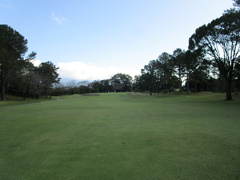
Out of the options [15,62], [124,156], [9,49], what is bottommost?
[124,156]

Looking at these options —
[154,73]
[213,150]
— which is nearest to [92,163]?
[213,150]

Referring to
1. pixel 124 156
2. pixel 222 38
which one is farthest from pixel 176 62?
pixel 124 156

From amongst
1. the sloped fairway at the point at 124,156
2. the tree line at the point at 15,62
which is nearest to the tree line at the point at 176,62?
the tree line at the point at 15,62

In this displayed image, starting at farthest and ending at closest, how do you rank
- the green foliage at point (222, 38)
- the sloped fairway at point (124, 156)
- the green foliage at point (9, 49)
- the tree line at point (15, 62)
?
the tree line at point (15, 62) < the green foliage at point (9, 49) < the green foliage at point (222, 38) < the sloped fairway at point (124, 156)

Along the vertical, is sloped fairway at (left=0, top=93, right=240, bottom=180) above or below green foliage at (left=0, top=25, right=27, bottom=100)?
below

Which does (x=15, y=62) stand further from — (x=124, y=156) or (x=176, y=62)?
(x=176, y=62)

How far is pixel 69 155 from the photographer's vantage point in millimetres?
3613

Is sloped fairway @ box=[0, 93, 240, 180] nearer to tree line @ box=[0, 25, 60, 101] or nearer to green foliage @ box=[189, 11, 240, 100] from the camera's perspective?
green foliage @ box=[189, 11, 240, 100]

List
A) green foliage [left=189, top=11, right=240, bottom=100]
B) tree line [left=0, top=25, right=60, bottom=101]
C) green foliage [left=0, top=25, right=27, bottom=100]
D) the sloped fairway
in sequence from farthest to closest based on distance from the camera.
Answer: tree line [left=0, top=25, right=60, bottom=101], green foliage [left=0, top=25, right=27, bottom=100], green foliage [left=189, top=11, right=240, bottom=100], the sloped fairway

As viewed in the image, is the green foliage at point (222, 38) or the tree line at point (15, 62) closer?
the green foliage at point (222, 38)

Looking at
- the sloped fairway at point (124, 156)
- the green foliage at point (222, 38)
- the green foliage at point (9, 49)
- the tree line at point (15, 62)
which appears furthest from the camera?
the tree line at point (15, 62)

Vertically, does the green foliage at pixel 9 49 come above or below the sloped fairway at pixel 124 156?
above

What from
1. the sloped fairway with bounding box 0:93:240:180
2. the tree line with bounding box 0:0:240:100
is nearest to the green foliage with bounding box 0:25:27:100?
the tree line with bounding box 0:0:240:100

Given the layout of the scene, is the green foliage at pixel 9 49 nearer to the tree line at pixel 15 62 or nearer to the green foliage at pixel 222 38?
the tree line at pixel 15 62
